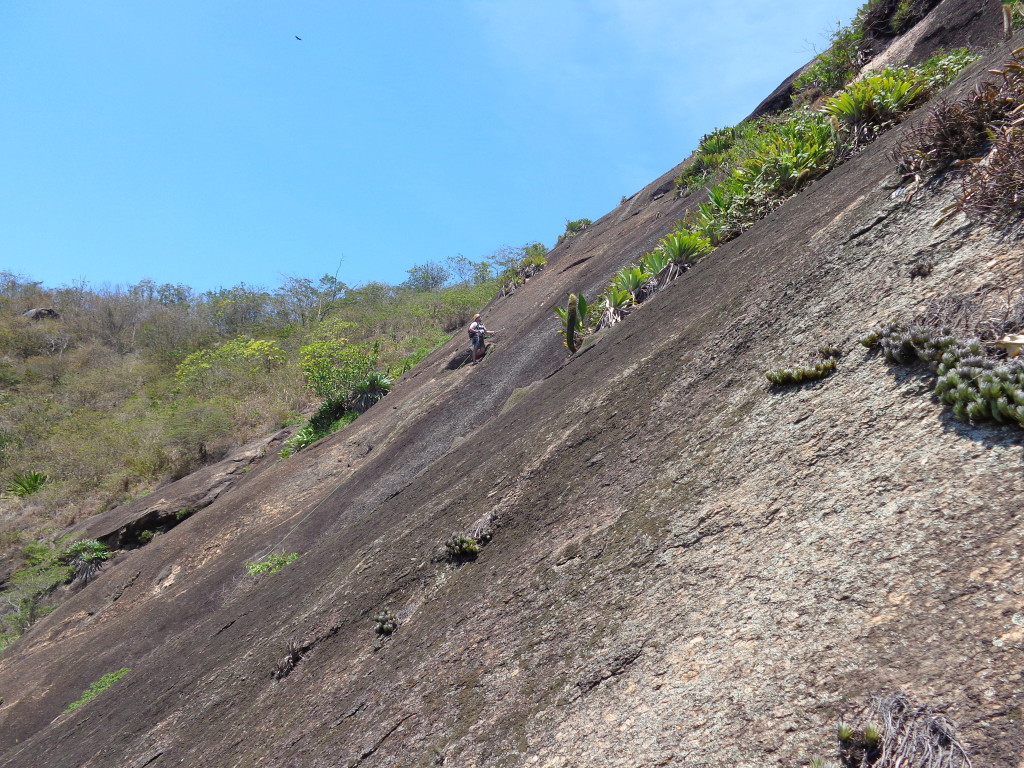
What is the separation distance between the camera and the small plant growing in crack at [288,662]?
536 cm

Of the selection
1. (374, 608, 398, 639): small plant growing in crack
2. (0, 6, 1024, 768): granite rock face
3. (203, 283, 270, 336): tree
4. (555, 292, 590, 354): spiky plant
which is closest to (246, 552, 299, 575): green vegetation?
(0, 6, 1024, 768): granite rock face

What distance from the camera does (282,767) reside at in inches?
163

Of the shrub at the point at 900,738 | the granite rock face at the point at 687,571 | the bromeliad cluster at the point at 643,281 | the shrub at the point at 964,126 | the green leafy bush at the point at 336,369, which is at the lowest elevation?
the shrub at the point at 900,738

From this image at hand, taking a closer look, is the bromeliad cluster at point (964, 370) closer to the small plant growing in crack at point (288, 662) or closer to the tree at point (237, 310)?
the small plant growing in crack at point (288, 662)

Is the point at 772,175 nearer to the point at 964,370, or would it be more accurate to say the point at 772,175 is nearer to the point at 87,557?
the point at 964,370

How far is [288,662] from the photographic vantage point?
542cm

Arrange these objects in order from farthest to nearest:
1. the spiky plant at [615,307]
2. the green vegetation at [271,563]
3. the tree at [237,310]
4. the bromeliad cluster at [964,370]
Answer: the tree at [237,310] < the spiky plant at [615,307] < the green vegetation at [271,563] < the bromeliad cluster at [964,370]

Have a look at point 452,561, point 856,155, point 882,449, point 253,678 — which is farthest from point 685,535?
point 856,155

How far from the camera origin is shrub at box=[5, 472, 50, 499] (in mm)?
25859

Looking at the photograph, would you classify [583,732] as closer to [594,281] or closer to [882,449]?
[882,449]

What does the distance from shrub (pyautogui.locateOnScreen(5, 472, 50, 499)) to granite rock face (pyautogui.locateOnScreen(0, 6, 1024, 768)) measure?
2303 cm

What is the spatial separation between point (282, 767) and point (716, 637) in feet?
10.7

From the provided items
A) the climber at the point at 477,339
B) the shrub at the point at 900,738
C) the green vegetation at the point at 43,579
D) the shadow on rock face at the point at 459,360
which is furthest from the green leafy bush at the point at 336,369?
the shrub at the point at 900,738

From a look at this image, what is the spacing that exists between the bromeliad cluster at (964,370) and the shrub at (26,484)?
32.3 m
